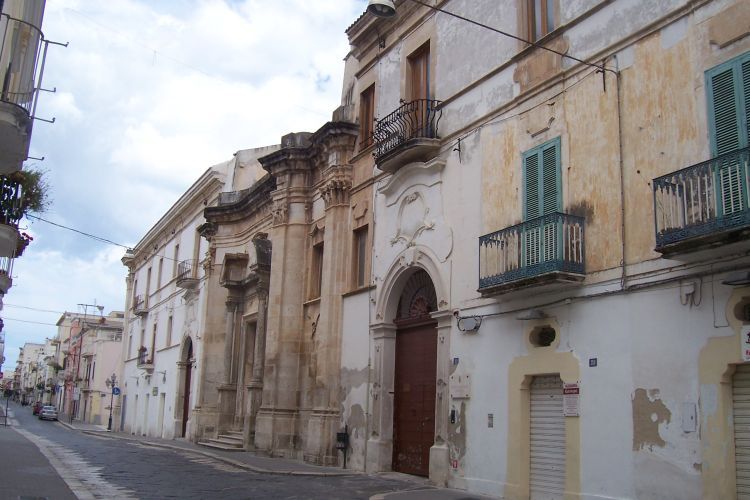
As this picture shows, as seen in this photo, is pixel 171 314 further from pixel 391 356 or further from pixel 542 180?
pixel 542 180

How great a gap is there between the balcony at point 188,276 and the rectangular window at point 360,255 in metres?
14.4

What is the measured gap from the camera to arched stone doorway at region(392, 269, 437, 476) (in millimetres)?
15844

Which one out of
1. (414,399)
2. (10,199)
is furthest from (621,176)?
(10,199)

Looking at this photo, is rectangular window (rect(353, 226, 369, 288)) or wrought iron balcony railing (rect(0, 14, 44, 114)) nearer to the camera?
wrought iron balcony railing (rect(0, 14, 44, 114))

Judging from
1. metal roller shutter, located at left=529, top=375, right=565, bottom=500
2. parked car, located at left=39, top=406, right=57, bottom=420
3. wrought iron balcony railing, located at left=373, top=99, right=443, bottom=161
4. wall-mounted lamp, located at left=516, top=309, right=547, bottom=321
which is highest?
wrought iron balcony railing, located at left=373, top=99, right=443, bottom=161

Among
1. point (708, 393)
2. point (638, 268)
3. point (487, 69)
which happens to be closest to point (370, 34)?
point (487, 69)

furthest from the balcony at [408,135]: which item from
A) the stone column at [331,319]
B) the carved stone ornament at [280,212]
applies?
the carved stone ornament at [280,212]

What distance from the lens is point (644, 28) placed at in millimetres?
11094

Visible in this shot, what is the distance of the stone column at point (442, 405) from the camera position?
14375mm

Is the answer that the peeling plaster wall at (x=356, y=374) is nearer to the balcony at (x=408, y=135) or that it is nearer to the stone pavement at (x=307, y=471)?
the stone pavement at (x=307, y=471)

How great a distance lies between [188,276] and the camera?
33531mm

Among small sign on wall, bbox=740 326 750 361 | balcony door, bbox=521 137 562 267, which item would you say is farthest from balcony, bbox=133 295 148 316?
small sign on wall, bbox=740 326 750 361

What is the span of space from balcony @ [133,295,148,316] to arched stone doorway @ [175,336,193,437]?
10.3 m

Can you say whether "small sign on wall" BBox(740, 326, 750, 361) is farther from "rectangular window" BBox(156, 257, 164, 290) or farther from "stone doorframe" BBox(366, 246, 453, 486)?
"rectangular window" BBox(156, 257, 164, 290)
